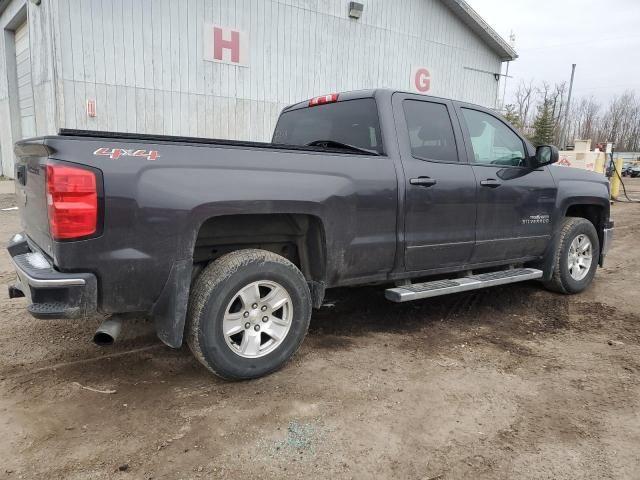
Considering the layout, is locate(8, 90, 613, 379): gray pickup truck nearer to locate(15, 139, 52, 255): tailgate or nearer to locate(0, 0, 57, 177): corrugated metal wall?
locate(15, 139, 52, 255): tailgate

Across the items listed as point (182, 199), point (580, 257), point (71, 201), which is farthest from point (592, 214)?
point (71, 201)

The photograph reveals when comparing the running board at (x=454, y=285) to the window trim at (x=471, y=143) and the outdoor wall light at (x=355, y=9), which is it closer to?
the window trim at (x=471, y=143)

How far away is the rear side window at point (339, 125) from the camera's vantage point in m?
3.93

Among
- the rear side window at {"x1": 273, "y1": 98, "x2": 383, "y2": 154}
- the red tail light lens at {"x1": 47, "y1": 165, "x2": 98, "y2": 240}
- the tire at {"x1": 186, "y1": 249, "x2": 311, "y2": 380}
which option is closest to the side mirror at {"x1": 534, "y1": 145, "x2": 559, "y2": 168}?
the rear side window at {"x1": 273, "y1": 98, "x2": 383, "y2": 154}

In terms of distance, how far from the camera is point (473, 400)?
3.09 meters

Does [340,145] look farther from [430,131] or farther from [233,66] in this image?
[233,66]

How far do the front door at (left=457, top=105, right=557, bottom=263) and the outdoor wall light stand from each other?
36.8 ft

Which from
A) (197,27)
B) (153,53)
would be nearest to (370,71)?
(197,27)

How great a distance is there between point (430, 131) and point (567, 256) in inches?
90.5

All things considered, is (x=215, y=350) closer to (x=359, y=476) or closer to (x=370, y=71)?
(x=359, y=476)

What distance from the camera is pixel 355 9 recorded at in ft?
47.6

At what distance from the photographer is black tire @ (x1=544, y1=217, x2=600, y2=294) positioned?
5.21m

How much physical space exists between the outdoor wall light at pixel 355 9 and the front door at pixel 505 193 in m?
11.2

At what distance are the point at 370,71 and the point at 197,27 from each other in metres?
5.59
